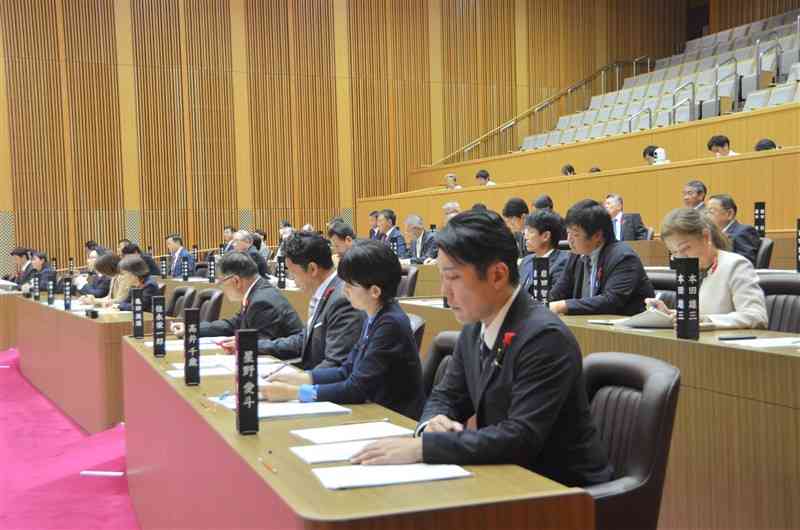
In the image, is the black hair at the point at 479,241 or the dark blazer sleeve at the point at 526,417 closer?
the dark blazer sleeve at the point at 526,417

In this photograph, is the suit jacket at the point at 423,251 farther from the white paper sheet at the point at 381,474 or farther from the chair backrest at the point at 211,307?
the white paper sheet at the point at 381,474

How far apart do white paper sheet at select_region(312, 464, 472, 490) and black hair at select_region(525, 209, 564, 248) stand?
10.3ft

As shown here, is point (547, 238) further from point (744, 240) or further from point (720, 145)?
point (720, 145)

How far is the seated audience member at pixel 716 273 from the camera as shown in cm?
337

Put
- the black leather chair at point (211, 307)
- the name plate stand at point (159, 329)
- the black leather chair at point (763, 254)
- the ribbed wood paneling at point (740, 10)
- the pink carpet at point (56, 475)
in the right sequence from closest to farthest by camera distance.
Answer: the name plate stand at point (159, 329)
the pink carpet at point (56, 475)
the black leather chair at point (211, 307)
the black leather chair at point (763, 254)
the ribbed wood paneling at point (740, 10)

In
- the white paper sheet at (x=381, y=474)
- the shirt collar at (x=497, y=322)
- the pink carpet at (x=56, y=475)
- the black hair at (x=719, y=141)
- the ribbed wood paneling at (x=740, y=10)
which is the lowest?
the pink carpet at (x=56, y=475)

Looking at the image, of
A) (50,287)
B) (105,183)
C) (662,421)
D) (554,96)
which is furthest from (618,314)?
(554,96)

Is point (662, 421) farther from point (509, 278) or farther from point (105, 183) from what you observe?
point (105, 183)

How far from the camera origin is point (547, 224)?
477 cm

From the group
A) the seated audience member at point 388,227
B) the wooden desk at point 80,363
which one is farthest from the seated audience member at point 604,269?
the seated audience member at point 388,227

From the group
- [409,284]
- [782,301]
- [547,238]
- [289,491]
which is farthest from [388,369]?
[409,284]

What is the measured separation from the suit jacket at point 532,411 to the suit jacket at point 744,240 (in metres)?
4.33

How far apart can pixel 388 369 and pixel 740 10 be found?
1652 centimetres

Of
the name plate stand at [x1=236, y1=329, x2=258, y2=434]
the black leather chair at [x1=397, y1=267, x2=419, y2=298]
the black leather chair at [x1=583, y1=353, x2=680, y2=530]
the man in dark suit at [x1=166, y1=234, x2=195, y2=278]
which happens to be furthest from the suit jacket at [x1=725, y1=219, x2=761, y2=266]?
the man in dark suit at [x1=166, y1=234, x2=195, y2=278]
